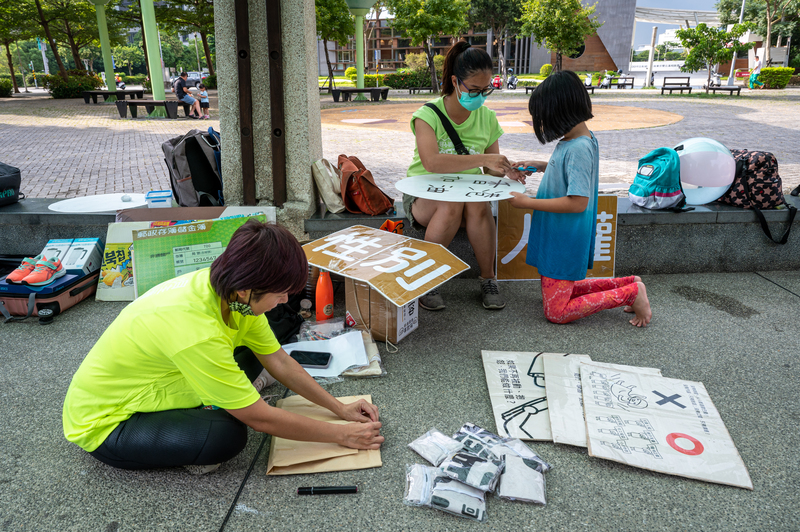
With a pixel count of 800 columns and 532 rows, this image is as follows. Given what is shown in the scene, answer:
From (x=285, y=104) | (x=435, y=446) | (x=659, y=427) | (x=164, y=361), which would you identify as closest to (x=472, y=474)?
(x=435, y=446)

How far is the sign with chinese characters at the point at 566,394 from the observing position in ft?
7.15

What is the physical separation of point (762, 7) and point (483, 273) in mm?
45584

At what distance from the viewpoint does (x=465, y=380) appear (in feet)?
8.66

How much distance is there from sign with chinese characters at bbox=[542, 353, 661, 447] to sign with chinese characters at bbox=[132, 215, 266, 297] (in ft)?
6.64

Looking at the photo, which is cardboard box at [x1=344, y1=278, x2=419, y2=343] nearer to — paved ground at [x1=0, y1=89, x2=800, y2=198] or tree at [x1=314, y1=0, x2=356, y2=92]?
paved ground at [x1=0, y1=89, x2=800, y2=198]

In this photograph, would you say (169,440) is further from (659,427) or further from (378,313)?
(659,427)

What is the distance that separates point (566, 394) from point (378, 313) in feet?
3.71

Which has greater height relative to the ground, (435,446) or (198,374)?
(198,374)

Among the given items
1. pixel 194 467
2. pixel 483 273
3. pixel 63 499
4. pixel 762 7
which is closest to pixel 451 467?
pixel 194 467

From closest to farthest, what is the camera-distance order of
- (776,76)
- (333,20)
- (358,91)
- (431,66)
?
1. (358,91)
2. (333,20)
3. (776,76)
4. (431,66)

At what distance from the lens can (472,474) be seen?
189 centimetres

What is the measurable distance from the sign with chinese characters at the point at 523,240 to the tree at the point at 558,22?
86.0 feet

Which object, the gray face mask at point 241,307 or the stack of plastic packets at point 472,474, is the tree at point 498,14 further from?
the gray face mask at point 241,307

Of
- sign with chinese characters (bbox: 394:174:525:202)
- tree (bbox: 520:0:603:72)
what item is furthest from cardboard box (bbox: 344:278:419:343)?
tree (bbox: 520:0:603:72)
